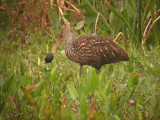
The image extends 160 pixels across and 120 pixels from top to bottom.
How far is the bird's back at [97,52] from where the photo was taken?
4.73 m

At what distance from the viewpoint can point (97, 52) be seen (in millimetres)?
4734

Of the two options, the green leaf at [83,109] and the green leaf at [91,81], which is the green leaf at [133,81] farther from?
the green leaf at [83,109]

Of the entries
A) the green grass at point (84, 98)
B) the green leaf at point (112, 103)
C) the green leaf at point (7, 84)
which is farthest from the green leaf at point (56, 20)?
the green leaf at point (112, 103)

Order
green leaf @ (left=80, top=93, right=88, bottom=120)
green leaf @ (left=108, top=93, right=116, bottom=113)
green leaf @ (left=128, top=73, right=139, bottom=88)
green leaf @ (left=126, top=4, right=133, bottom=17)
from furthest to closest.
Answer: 1. green leaf @ (left=126, top=4, right=133, bottom=17)
2. green leaf @ (left=128, top=73, right=139, bottom=88)
3. green leaf @ (left=108, top=93, right=116, bottom=113)
4. green leaf @ (left=80, top=93, right=88, bottom=120)

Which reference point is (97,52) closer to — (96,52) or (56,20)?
(96,52)

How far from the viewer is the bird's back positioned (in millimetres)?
4727

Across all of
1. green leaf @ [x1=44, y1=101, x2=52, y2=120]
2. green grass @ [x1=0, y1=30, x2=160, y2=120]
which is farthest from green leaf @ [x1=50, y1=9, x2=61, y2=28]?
green leaf @ [x1=44, y1=101, x2=52, y2=120]

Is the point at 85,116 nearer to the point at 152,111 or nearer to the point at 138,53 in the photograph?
the point at 152,111

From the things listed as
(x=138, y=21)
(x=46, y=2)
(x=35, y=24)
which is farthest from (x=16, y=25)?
(x=138, y=21)

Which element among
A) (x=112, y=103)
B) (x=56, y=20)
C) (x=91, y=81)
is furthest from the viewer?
(x=56, y=20)

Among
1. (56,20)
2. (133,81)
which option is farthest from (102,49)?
(56,20)

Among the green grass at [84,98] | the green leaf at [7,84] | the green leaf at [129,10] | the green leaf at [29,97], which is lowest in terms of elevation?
the green grass at [84,98]

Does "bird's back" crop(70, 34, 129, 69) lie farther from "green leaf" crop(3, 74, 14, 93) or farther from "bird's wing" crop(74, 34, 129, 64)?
"green leaf" crop(3, 74, 14, 93)

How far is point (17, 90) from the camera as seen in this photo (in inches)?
131
